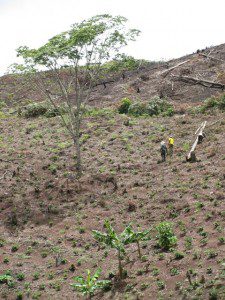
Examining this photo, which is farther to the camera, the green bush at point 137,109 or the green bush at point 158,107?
the green bush at point 137,109

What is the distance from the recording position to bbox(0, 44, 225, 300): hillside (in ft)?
46.5

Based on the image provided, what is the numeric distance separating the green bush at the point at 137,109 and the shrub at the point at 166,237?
1917 centimetres

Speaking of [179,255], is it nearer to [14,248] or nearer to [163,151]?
[14,248]

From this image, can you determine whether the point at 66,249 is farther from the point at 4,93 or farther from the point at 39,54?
the point at 4,93

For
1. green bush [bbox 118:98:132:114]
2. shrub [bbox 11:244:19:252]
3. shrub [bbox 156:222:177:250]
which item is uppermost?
green bush [bbox 118:98:132:114]

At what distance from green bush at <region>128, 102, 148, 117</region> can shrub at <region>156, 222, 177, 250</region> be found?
1917 cm

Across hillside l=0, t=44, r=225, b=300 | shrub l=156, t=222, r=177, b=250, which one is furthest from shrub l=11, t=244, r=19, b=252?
shrub l=156, t=222, r=177, b=250

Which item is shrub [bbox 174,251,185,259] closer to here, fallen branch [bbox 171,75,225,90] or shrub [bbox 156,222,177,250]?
shrub [bbox 156,222,177,250]

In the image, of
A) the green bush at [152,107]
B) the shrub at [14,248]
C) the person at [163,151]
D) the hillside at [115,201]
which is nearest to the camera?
the hillside at [115,201]

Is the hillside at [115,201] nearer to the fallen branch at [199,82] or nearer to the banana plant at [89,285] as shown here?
the banana plant at [89,285]

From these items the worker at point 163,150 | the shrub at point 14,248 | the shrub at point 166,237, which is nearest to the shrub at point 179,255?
the shrub at point 166,237

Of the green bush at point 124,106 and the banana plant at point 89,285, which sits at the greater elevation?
the green bush at point 124,106

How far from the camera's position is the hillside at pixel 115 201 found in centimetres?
1419

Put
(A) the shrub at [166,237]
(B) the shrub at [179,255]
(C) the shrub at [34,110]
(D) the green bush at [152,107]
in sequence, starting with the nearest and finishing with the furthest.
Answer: (B) the shrub at [179,255] → (A) the shrub at [166,237] → (D) the green bush at [152,107] → (C) the shrub at [34,110]
